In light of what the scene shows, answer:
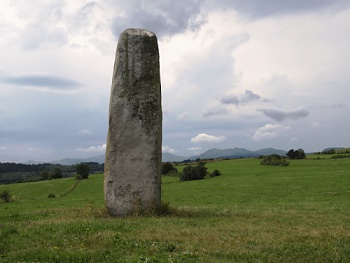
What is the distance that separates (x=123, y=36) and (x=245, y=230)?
32.9 ft

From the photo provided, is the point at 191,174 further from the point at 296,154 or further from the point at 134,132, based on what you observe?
the point at 134,132

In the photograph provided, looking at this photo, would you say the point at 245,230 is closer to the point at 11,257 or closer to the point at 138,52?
the point at 11,257

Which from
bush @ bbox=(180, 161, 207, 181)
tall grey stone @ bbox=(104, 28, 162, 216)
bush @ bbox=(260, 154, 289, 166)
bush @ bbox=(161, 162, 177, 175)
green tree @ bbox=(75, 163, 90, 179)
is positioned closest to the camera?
tall grey stone @ bbox=(104, 28, 162, 216)

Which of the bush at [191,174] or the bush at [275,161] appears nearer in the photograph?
the bush at [191,174]

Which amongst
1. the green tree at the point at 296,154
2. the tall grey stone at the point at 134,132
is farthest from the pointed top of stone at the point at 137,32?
the green tree at the point at 296,154

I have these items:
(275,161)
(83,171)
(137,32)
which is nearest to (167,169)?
(83,171)

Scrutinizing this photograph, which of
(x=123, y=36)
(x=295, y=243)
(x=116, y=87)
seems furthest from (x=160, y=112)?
(x=295, y=243)

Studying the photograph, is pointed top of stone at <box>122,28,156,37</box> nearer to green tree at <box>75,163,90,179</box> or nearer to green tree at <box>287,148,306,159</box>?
green tree at <box>75,163,90,179</box>

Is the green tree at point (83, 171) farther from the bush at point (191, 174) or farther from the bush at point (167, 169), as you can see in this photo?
the bush at point (191, 174)

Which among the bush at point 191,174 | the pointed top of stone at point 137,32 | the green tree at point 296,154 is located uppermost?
the pointed top of stone at point 137,32

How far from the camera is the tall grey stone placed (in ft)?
54.4

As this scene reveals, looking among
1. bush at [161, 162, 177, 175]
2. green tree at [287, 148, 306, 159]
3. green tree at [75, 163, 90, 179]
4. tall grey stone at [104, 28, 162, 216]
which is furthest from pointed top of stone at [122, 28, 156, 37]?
green tree at [287, 148, 306, 159]

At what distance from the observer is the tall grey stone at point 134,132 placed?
1658 centimetres

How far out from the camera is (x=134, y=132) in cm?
1677
